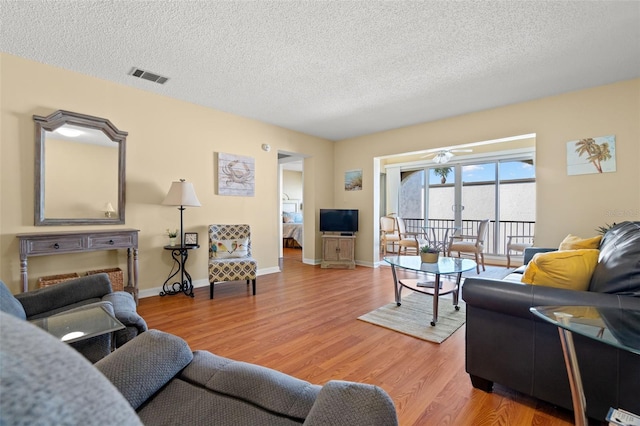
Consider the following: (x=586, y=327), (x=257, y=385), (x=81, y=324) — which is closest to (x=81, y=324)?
(x=81, y=324)

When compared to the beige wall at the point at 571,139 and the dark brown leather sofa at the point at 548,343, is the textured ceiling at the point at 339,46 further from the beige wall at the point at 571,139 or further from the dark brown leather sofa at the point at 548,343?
the dark brown leather sofa at the point at 548,343

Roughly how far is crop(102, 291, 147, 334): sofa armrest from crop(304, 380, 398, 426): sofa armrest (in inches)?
49.8

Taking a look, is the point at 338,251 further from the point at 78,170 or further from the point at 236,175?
the point at 78,170

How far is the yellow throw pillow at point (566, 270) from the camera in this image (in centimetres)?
168

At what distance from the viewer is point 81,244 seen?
117 inches

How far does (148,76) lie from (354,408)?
374 centimetres

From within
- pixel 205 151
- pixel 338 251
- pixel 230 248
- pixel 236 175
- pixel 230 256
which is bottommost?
Answer: pixel 338 251

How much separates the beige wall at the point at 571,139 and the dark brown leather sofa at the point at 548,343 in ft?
6.86

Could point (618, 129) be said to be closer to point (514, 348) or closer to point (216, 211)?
point (514, 348)

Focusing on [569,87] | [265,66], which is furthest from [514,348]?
[569,87]

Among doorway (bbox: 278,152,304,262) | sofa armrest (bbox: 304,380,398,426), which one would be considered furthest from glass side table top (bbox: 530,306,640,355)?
doorway (bbox: 278,152,304,262)

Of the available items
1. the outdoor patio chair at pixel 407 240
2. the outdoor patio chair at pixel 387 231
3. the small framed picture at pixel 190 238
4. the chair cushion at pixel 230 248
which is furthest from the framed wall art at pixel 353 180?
the small framed picture at pixel 190 238

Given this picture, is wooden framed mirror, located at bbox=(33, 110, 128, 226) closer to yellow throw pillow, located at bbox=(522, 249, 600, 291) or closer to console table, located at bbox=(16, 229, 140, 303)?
console table, located at bbox=(16, 229, 140, 303)

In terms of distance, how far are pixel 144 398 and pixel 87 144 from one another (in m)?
3.39
